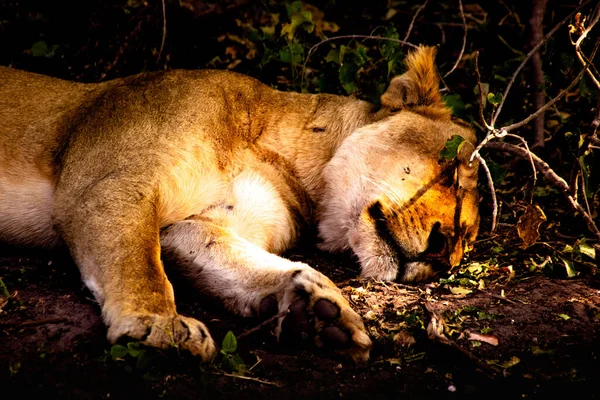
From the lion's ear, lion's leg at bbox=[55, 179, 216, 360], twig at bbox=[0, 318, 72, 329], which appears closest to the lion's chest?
lion's leg at bbox=[55, 179, 216, 360]

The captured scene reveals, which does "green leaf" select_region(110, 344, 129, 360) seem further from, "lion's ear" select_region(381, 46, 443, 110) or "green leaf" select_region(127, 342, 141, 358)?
"lion's ear" select_region(381, 46, 443, 110)

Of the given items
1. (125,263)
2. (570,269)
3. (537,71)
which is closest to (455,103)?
(537,71)

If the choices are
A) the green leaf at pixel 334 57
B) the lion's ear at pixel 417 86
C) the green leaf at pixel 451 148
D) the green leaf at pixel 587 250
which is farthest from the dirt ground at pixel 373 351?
the green leaf at pixel 334 57

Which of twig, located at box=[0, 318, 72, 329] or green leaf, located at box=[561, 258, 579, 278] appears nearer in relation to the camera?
twig, located at box=[0, 318, 72, 329]

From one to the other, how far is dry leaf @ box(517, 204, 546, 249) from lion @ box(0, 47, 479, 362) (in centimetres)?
31

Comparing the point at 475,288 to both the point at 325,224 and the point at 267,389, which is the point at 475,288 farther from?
the point at 267,389

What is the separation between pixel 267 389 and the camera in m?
2.21

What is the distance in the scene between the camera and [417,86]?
3727 millimetres

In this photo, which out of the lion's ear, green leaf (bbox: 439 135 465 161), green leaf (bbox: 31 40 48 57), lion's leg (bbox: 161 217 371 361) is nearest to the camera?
lion's leg (bbox: 161 217 371 361)

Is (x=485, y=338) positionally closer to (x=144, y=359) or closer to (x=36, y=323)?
(x=144, y=359)

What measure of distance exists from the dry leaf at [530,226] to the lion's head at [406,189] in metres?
0.27

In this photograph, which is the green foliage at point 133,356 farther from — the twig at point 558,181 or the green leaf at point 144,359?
the twig at point 558,181

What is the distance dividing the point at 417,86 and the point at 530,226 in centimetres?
93

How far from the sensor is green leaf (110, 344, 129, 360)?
89.8 inches
